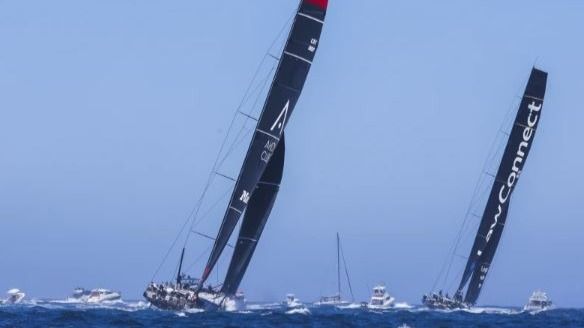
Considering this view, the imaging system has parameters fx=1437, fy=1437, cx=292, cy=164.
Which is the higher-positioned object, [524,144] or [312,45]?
Answer: [312,45]

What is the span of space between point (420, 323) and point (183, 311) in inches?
481

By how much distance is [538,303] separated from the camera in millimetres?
132125

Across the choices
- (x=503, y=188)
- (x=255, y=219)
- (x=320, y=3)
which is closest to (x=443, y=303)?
(x=503, y=188)

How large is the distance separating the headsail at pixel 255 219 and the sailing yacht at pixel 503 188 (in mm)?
28350

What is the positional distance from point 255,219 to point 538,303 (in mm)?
63368

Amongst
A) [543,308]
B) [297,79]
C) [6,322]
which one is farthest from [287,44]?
[543,308]

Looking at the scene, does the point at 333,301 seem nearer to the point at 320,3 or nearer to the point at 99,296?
the point at 99,296

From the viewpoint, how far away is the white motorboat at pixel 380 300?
5034 inches

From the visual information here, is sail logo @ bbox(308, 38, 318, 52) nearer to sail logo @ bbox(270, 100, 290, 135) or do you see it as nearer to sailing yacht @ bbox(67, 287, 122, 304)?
sail logo @ bbox(270, 100, 290, 135)

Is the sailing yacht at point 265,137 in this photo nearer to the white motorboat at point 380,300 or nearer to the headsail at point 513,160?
the headsail at point 513,160

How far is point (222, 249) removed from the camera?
7288 centimetres

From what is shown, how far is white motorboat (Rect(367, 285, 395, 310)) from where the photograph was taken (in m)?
128

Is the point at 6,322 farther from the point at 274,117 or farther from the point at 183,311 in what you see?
the point at 274,117

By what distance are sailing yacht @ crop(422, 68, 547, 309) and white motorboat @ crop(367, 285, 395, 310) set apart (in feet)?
82.9
